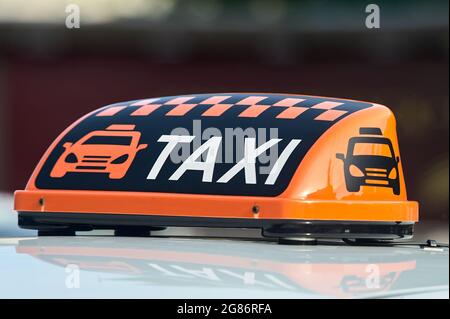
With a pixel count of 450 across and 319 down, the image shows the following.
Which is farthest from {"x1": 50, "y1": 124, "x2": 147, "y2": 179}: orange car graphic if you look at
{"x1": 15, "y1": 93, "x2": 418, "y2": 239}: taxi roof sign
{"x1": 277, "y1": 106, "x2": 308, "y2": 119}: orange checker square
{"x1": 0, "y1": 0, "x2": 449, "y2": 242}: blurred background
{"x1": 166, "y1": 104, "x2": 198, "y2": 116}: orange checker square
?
{"x1": 0, "y1": 0, "x2": 449, "y2": 242}: blurred background

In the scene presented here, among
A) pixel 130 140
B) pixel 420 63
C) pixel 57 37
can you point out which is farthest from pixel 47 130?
pixel 130 140

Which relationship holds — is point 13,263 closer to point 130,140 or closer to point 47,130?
point 130,140

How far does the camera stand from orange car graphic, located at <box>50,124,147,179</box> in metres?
3.10

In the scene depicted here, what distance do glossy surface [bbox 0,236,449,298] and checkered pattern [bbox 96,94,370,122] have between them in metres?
0.59

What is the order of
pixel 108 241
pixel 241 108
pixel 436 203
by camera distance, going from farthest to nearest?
pixel 436 203, pixel 241 108, pixel 108 241

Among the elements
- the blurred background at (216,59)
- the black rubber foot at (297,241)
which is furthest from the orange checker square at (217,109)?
the blurred background at (216,59)

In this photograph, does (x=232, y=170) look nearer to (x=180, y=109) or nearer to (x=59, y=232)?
(x=180, y=109)

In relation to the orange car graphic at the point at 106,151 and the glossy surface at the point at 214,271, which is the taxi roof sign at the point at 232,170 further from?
the glossy surface at the point at 214,271

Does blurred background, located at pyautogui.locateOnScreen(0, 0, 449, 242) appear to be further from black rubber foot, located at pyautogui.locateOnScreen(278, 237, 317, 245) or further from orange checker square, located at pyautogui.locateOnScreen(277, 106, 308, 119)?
black rubber foot, located at pyautogui.locateOnScreen(278, 237, 317, 245)

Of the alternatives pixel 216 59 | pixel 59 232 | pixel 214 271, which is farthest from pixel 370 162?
pixel 216 59

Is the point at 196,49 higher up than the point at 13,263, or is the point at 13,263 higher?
the point at 196,49

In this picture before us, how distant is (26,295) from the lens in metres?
1.81

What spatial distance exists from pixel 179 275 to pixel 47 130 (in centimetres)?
1058

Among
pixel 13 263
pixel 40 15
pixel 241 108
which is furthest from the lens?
pixel 40 15
